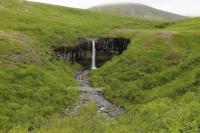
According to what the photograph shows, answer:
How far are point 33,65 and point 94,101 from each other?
39.6 feet

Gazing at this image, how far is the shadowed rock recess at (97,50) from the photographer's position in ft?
286

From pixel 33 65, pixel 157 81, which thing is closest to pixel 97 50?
pixel 33 65

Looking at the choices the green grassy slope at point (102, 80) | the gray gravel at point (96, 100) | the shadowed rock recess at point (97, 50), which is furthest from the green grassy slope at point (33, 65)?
the shadowed rock recess at point (97, 50)

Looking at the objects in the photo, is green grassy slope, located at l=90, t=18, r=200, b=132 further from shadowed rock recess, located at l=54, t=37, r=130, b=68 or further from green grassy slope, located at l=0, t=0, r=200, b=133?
shadowed rock recess, located at l=54, t=37, r=130, b=68

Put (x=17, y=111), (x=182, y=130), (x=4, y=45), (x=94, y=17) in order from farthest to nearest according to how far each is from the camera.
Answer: (x=94, y=17)
(x=4, y=45)
(x=17, y=111)
(x=182, y=130)

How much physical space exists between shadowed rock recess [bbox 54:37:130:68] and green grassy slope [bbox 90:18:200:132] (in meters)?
3.64

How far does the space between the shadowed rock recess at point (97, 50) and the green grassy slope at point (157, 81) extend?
3.64 metres

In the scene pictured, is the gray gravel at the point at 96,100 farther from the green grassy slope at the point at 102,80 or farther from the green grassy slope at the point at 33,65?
the green grassy slope at the point at 33,65

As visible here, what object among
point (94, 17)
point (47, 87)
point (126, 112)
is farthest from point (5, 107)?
point (94, 17)

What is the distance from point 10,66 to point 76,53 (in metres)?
25.5

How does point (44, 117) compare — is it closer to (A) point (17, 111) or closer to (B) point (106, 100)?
(A) point (17, 111)

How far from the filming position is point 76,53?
8894 cm

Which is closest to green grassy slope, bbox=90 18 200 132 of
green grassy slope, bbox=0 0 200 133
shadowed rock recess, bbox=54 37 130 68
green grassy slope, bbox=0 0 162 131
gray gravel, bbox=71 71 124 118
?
green grassy slope, bbox=0 0 200 133

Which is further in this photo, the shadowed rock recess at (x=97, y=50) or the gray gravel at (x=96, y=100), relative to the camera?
the shadowed rock recess at (x=97, y=50)
